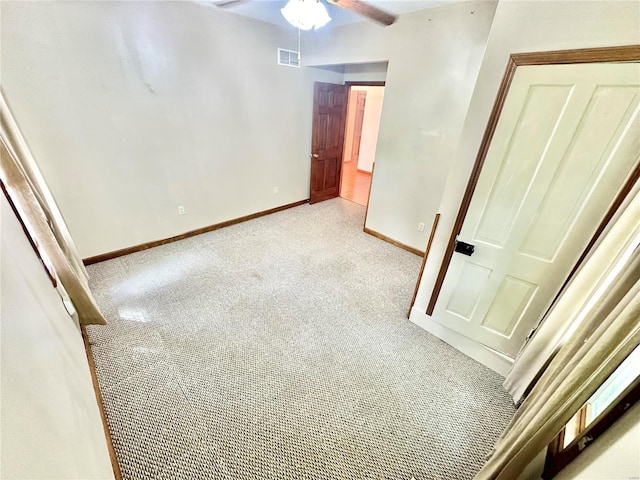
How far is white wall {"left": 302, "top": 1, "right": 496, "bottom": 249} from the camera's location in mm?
2484

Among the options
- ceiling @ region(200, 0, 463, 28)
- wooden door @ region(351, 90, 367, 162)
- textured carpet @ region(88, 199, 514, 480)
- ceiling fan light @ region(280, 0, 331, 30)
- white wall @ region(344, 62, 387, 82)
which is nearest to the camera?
textured carpet @ region(88, 199, 514, 480)

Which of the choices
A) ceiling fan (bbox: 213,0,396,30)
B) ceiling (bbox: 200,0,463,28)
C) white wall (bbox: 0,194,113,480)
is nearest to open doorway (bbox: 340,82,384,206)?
ceiling (bbox: 200,0,463,28)

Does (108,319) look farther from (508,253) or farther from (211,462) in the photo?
(508,253)

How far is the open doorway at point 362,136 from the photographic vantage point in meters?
6.11

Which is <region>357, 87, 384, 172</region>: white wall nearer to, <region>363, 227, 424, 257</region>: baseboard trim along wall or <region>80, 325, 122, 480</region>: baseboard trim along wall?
<region>363, 227, 424, 257</region>: baseboard trim along wall

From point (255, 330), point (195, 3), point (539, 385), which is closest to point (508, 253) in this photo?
point (539, 385)

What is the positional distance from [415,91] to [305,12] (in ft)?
5.18

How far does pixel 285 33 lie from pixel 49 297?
3792mm

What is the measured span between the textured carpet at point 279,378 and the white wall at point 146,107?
0.76 meters

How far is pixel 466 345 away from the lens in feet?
6.53

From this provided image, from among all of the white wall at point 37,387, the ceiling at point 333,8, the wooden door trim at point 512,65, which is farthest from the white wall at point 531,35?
the white wall at point 37,387

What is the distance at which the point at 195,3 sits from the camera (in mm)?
2643

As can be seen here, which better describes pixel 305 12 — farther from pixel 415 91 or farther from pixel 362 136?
pixel 362 136

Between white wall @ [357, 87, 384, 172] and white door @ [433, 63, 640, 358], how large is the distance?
5.13 metres
